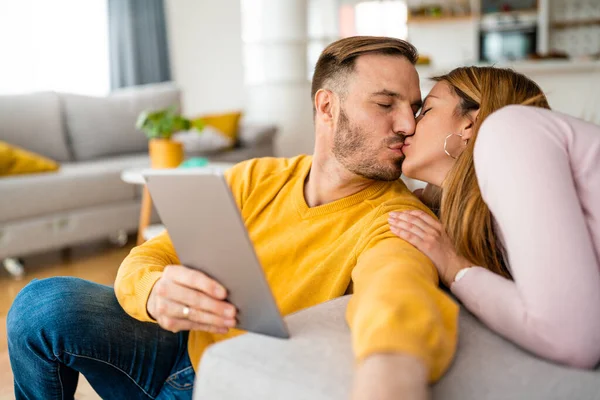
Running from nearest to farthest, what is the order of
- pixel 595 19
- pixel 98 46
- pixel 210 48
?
pixel 98 46 < pixel 210 48 < pixel 595 19

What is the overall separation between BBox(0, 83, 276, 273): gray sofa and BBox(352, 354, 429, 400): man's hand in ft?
10.2

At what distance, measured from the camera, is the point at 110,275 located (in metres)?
3.36

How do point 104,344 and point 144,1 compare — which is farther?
point 144,1

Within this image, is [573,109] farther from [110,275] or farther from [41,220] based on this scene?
[41,220]

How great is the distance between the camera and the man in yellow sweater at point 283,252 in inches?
44.9

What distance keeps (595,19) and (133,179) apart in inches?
263

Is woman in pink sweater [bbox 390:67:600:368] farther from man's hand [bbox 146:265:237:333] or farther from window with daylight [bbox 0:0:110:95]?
window with daylight [bbox 0:0:110:95]

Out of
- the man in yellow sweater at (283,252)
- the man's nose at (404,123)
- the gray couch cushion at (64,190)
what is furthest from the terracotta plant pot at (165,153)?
the man's nose at (404,123)

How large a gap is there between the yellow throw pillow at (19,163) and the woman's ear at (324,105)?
263cm

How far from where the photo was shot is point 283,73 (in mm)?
6082

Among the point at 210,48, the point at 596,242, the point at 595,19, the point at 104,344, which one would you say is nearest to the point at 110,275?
the point at 104,344

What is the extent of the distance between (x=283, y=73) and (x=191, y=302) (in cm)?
526

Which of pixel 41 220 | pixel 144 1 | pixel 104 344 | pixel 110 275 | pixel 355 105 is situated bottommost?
pixel 110 275

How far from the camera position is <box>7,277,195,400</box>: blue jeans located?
4.07ft
